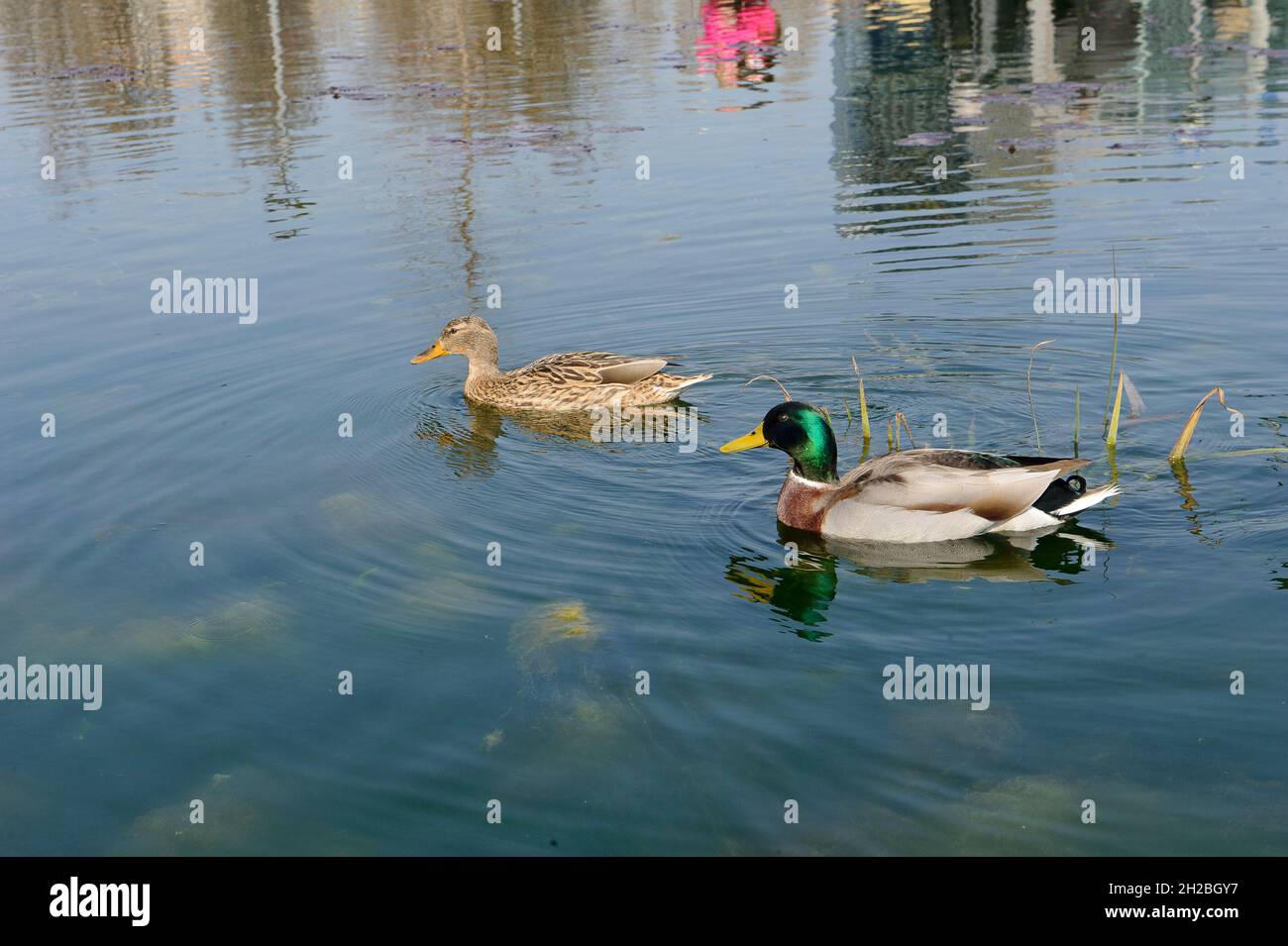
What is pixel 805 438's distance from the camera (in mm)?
8789

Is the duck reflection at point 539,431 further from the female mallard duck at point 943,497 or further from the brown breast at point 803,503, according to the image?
the female mallard duck at point 943,497

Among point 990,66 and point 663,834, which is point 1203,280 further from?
point 990,66

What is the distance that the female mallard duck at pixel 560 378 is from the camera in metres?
11.0

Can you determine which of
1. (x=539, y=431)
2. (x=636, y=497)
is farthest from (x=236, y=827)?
(x=539, y=431)

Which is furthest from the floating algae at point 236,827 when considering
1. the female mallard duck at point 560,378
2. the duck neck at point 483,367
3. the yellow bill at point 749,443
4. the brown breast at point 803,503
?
the duck neck at point 483,367

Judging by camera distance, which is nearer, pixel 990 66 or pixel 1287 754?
pixel 1287 754

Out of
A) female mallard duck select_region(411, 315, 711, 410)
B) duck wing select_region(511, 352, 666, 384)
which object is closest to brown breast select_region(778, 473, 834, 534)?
female mallard duck select_region(411, 315, 711, 410)

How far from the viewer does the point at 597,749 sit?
6355 millimetres

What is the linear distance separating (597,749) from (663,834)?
0.74 metres

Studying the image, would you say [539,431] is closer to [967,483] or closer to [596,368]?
[596,368]

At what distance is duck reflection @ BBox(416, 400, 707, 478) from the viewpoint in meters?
10.3
